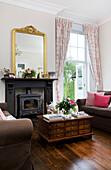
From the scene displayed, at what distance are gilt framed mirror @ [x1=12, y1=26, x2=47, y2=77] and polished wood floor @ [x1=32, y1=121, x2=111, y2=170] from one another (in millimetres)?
2408

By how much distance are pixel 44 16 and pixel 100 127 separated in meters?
3.72

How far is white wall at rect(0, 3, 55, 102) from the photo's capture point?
14.1 ft

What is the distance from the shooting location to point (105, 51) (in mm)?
5750

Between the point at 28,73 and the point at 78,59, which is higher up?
the point at 78,59

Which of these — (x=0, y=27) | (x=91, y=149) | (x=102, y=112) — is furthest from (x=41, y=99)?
(x=91, y=149)

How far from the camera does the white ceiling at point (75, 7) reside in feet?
15.0

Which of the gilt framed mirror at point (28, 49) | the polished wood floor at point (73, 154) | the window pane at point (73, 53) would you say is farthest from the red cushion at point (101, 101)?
the window pane at point (73, 53)

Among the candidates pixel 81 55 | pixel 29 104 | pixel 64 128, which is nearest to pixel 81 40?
pixel 81 55

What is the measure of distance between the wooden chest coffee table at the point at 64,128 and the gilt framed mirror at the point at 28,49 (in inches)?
87.2

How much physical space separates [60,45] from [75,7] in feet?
4.22

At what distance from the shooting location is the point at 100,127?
345 cm

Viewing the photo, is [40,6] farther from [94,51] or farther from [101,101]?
[101,101]

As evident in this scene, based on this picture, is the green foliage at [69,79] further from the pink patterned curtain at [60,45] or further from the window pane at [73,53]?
the pink patterned curtain at [60,45]

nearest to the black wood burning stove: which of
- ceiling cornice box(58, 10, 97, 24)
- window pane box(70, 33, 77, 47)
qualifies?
window pane box(70, 33, 77, 47)
